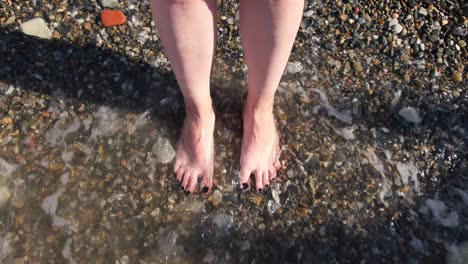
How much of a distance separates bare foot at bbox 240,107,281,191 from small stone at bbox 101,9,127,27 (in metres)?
0.78

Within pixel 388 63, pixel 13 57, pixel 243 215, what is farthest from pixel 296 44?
pixel 13 57

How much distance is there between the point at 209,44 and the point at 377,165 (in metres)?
0.92

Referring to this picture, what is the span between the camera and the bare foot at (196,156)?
2002 mm

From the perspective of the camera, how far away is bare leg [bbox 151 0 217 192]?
1.45 meters

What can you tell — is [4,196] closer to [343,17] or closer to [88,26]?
[88,26]

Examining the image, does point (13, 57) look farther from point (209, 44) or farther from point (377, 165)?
point (377, 165)

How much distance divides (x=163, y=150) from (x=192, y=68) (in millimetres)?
543

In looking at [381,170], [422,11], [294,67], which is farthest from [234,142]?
[422,11]

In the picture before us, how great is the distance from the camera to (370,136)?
216cm

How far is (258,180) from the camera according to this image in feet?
6.63

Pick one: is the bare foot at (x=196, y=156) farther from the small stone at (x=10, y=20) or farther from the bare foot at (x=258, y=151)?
the small stone at (x=10, y=20)

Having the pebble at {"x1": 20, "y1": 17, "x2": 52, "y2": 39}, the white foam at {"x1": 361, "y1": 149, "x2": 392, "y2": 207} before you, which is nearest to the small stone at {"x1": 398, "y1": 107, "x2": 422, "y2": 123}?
the white foam at {"x1": 361, "y1": 149, "x2": 392, "y2": 207}

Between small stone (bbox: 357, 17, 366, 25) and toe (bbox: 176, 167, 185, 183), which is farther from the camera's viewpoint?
small stone (bbox: 357, 17, 366, 25)

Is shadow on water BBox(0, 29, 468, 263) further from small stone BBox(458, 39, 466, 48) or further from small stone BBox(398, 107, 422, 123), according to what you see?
small stone BBox(458, 39, 466, 48)
